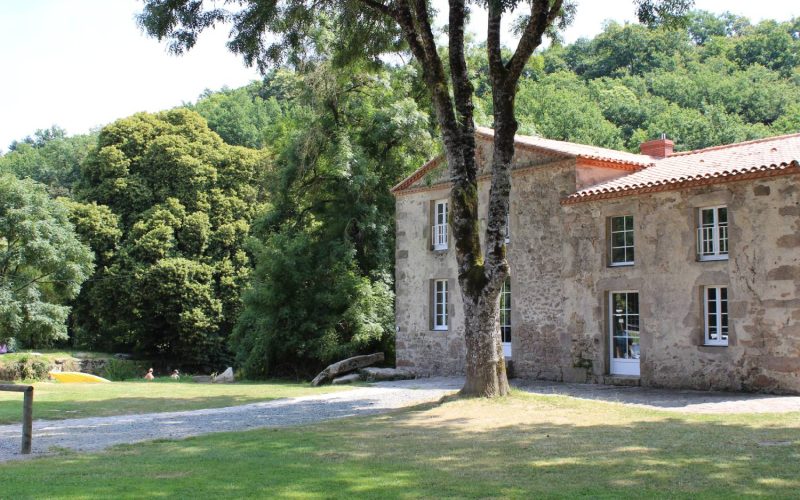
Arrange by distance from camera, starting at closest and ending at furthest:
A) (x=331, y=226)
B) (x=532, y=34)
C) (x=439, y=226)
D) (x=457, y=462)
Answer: (x=457, y=462), (x=532, y=34), (x=439, y=226), (x=331, y=226)

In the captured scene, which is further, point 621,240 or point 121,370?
point 121,370

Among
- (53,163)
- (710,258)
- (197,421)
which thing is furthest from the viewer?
(53,163)

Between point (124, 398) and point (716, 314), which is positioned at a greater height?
point (716, 314)

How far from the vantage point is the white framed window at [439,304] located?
898 inches

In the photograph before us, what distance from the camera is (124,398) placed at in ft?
57.5

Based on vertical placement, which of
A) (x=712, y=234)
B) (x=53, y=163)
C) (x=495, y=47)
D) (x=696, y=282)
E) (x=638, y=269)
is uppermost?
(x=53, y=163)

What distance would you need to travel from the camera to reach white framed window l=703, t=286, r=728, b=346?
16406mm

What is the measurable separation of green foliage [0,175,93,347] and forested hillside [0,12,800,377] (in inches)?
13.7

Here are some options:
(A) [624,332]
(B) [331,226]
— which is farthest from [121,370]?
(A) [624,332]

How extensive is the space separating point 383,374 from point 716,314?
363 inches

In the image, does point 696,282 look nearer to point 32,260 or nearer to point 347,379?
point 347,379

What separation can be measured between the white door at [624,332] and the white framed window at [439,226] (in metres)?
5.83

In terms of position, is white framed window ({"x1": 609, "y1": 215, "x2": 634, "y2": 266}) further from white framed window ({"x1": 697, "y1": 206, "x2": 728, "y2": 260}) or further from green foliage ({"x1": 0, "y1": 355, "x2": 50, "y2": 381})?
green foliage ({"x1": 0, "y1": 355, "x2": 50, "y2": 381})

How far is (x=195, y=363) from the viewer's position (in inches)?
1366
